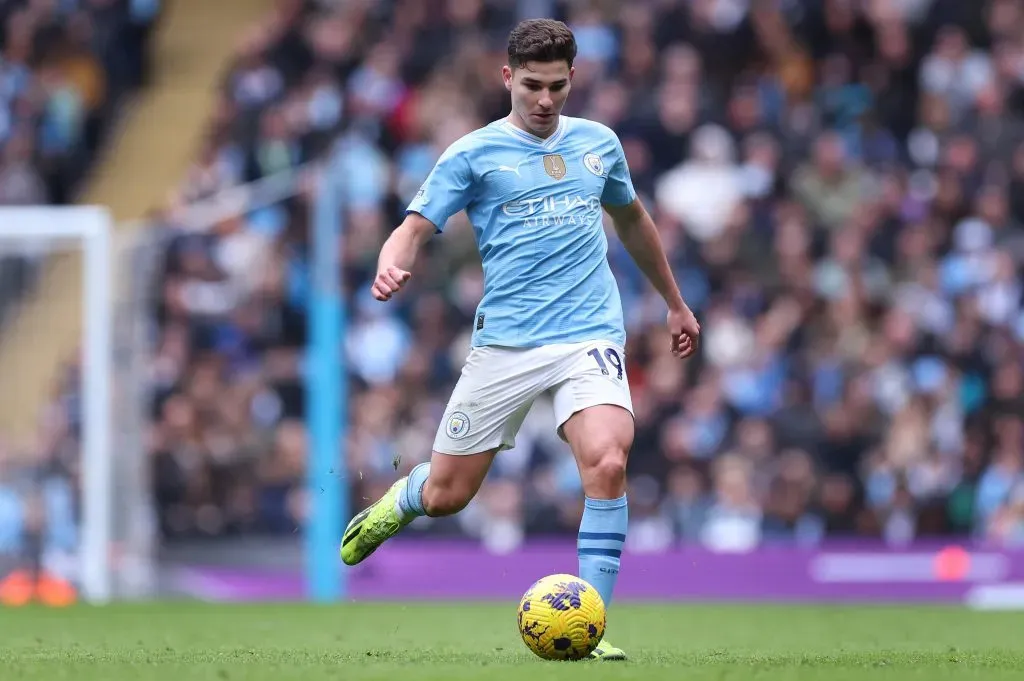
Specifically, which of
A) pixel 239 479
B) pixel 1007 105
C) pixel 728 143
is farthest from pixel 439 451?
pixel 1007 105

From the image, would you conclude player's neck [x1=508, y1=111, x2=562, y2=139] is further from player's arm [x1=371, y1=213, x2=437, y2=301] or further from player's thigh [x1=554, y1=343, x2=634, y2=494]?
player's thigh [x1=554, y1=343, x2=634, y2=494]

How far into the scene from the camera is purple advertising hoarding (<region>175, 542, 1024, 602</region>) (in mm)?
14475

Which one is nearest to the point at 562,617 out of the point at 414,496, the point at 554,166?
the point at 414,496

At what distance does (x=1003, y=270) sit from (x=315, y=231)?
604 centimetres

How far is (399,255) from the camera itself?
23.9ft

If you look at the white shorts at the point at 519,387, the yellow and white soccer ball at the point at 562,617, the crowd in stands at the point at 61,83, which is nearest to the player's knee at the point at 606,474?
the white shorts at the point at 519,387

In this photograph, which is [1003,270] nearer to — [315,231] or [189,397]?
[315,231]

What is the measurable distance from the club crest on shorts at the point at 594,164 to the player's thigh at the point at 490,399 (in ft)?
2.69

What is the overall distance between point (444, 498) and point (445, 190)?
4.37ft

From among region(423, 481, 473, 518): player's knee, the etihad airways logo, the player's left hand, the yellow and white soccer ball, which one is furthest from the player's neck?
the yellow and white soccer ball

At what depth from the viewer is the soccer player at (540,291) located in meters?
7.41

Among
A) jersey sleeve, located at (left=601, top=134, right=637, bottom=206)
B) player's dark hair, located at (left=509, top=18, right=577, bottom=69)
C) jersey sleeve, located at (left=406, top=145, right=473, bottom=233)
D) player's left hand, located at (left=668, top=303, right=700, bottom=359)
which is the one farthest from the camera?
player's left hand, located at (left=668, top=303, right=700, bottom=359)

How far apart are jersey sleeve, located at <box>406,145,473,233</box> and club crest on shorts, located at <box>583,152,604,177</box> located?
0.51m

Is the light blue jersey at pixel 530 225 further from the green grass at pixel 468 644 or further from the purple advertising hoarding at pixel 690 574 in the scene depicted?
the purple advertising hoarding at pixel 690 574
